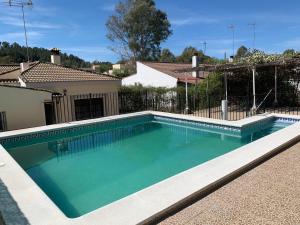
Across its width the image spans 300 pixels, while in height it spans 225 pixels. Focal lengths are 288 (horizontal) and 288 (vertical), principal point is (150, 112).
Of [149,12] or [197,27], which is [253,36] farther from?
[149,12]

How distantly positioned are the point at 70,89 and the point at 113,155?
7.82 metres

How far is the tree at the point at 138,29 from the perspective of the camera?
39906 mm

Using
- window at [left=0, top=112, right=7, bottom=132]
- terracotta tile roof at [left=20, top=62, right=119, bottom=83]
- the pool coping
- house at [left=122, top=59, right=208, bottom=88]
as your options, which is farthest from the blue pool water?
house at [left=122, top=59, right=208, bottom=88]

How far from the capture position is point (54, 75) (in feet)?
54.3

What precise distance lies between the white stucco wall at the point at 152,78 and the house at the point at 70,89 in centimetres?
656

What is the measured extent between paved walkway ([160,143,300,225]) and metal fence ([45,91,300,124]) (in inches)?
358

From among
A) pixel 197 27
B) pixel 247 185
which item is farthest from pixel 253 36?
pixel 247 185

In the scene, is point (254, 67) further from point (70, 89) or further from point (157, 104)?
point (70, 89)

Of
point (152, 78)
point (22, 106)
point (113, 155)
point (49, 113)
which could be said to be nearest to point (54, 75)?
point (49, 113)

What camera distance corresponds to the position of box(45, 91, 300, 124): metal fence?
51.2 ft

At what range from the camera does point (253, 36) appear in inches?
1383

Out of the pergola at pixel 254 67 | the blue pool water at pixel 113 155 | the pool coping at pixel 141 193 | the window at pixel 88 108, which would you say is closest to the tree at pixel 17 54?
the window at pixel 88 108

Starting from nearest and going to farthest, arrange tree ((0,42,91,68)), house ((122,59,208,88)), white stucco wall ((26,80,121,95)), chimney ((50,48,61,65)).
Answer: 1. white stucco wall ((26,80,121,95))
2. chimney ((50,48,61,65))
3. house ((122,59,208,88))
4. tree ((0,42,91,68))

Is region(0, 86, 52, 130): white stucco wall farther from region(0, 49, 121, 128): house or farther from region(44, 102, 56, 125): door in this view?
region(44, 102, 56, 125): door
